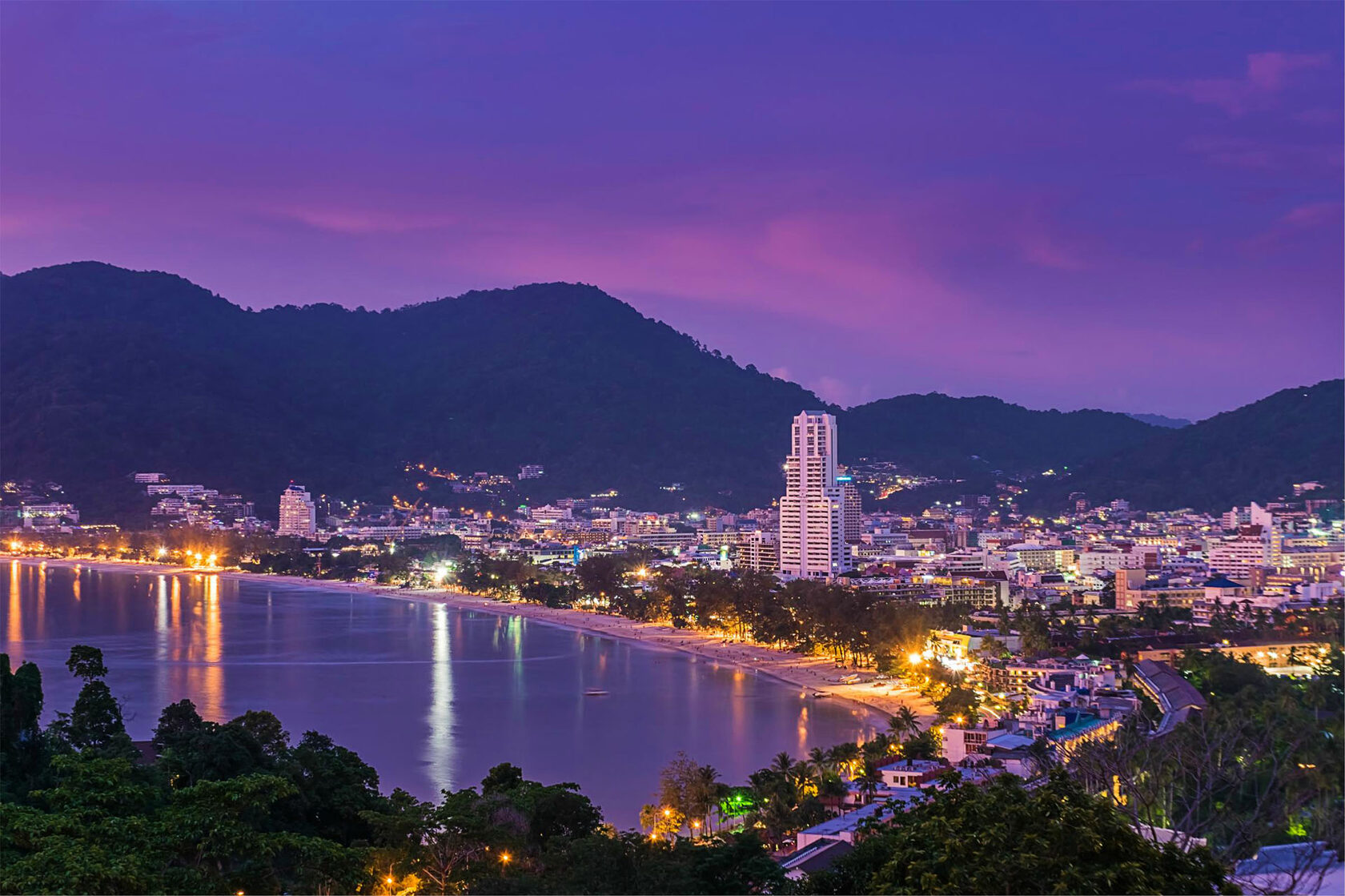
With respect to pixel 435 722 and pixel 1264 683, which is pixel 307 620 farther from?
pixel 1264 683

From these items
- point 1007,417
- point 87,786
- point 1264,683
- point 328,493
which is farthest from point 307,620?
point 1007,417

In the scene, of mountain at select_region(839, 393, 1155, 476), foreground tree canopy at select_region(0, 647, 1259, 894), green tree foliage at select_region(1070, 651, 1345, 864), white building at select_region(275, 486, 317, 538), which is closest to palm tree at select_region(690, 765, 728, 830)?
foreground tree canopy at select_region(0, 647, 1259, 894)

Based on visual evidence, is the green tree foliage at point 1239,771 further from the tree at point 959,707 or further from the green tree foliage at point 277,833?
the tree at point 959,707

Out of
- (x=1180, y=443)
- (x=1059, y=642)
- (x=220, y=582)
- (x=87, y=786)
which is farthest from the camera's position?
(x=1180, y=443)

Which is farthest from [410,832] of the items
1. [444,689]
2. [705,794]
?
[444,689]

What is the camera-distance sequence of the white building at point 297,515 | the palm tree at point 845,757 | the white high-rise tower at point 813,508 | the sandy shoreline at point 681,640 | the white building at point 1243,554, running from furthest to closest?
the white building at point 297,515 < the white high-rise tower at point 813,508 < the white building at point 1243,554 < the sandy shoreline at point 681,640 < the palm tree at point 845,757

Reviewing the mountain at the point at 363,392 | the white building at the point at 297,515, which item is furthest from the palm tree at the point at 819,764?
the mountain at the point at 363,392

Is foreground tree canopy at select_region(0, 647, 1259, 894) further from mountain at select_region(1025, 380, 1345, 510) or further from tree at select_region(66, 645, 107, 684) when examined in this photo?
mountain at select_region(1025, 380, 1345, 510)
